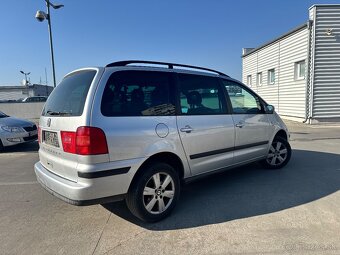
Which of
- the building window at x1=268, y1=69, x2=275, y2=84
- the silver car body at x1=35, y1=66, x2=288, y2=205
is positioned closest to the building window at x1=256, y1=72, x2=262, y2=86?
the building window at x1=268, y1=69, x2=275, y2=84

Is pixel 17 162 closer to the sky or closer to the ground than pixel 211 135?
closer to the ground

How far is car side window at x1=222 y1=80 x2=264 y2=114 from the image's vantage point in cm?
459

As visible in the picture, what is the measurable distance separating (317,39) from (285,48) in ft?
8.03

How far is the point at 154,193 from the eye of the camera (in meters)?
3.47

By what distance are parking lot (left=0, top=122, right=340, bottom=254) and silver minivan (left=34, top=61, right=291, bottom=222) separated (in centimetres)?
41

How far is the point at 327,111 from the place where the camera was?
507 inches

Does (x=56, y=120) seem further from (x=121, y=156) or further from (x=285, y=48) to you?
(x=285, y=48)

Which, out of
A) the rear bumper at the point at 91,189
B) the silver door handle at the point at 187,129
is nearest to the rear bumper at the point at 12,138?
the rear bumper at the point at 91,189

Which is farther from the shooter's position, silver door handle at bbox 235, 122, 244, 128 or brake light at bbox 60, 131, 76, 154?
silver door handle at bbox 235, 122, 244, 128

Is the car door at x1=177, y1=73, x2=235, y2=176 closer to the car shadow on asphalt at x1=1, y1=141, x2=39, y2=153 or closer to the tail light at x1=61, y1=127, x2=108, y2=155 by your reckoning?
the tail light at x1=61, y1=127, x2=108, y2=155

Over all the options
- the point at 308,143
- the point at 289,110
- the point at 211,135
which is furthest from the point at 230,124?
the point at 289,110

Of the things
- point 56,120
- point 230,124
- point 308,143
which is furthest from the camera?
point 308,143

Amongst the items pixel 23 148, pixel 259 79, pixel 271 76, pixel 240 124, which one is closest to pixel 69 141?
pixel 240 124

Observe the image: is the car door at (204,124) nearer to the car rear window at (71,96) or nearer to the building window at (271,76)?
the car rear window at (71,96)
